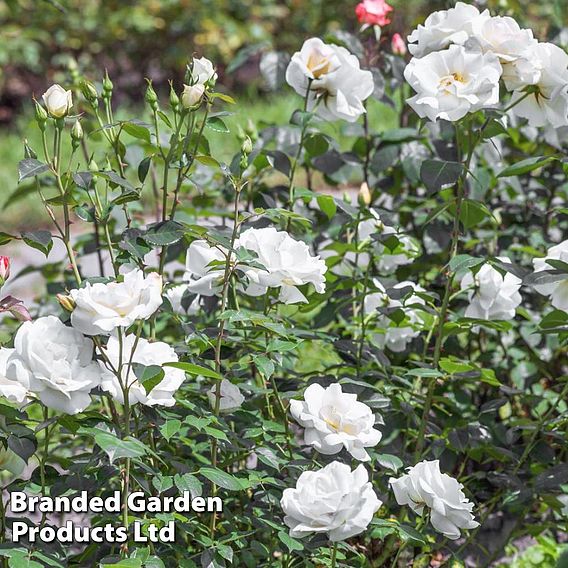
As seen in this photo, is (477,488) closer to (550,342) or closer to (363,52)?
(550,342)

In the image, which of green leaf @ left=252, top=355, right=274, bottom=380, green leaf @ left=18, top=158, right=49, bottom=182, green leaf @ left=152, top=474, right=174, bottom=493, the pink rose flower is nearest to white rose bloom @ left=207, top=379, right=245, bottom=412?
green leaf @ left=252, top=355, right=274, bottom=380

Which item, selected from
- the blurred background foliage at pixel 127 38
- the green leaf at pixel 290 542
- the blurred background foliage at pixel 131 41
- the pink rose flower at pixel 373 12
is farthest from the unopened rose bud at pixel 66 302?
the blurred background foliage at pixel 127 38

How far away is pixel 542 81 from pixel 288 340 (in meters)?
0.60

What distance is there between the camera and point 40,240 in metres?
1.48

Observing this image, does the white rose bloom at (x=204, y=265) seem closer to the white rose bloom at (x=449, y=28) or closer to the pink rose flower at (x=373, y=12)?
the white rose bloom at (x=449, y=28)

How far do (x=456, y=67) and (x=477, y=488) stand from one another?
90 centimetres

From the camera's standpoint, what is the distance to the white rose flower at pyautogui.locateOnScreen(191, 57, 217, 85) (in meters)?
1.54

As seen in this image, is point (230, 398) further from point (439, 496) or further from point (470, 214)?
point (470, 214)

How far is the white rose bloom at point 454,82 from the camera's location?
153 cm

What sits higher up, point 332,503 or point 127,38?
point 332,503

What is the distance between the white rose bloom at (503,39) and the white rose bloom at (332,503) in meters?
0.68

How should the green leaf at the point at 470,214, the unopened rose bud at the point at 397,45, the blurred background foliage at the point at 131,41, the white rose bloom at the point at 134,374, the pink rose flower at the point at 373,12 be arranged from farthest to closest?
1. the blurred background foliage at the point at 131,41
2. the unopened rose bud at the point at 397,45
3. the pink rose flower at the point at 373,12
4. the green leaf at the point at 470,214
5. the white rose bloom at the point at 134,374

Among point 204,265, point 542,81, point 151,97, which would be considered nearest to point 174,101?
point 151,97

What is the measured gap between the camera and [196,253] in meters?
1.62
